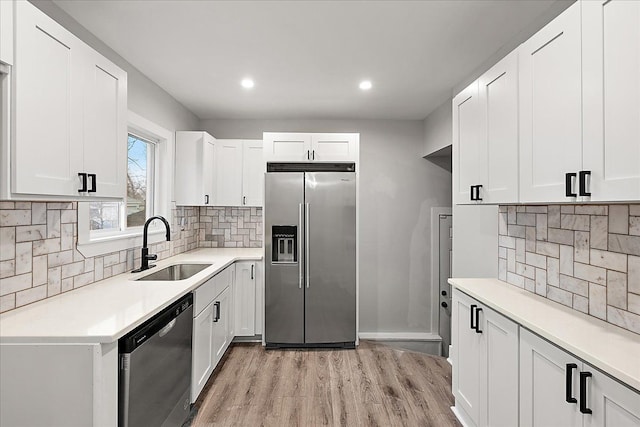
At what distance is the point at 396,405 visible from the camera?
102 inches

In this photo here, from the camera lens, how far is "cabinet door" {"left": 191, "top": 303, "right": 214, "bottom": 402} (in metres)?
2.41

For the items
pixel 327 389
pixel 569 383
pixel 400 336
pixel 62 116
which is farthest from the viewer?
pixel 400 336

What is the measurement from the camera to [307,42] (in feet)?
7.70

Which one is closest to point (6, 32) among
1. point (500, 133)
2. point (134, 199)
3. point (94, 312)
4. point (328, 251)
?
point (94, 312)

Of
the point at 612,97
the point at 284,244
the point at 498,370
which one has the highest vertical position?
the point at 612,97

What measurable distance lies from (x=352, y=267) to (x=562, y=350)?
2382 mm

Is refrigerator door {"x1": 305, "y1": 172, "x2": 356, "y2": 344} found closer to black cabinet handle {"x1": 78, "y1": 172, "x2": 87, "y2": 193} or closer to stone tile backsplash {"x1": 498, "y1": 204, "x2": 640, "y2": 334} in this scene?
Answer: stone tile backsplash {"x1": 498, "y1": 204, "x2": 640, "y2": 334}

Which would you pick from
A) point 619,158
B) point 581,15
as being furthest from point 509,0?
point 619,158

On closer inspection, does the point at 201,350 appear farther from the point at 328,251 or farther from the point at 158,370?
the point at 328,251

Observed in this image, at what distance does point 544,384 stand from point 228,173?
3472mm

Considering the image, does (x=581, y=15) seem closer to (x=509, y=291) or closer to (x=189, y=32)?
(x=509, y=291)

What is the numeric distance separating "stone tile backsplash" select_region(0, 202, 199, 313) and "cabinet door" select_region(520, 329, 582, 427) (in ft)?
7.93

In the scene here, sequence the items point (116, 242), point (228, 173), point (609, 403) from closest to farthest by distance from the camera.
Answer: point (609, 403) < point (116, 242) < point (228, 173)

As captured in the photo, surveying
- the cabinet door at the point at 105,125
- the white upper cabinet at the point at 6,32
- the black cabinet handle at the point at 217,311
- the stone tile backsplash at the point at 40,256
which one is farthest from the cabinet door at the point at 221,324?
the white upper cabinet at the point at 6,32
